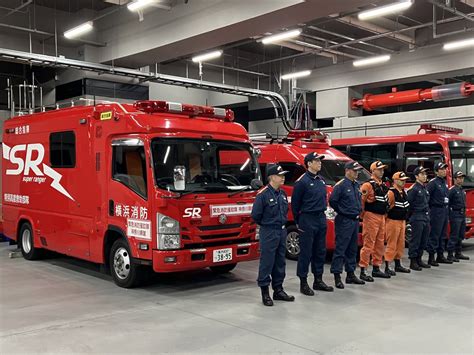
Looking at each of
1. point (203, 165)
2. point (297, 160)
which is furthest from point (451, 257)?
point (203, 165)

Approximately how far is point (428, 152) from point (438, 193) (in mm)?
2355

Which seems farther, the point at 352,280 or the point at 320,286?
the point at 352,280

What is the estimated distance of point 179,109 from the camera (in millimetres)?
7297

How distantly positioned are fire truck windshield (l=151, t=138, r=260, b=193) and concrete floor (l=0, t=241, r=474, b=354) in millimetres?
1521

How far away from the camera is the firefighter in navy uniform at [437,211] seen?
9.08m

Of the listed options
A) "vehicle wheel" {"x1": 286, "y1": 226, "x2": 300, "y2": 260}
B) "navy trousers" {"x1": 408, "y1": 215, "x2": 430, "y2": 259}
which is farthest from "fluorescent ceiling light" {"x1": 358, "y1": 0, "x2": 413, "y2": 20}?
"vehicle wheel" {"x1": 286, "y1": 226, "x2": 300, "y2": 260}

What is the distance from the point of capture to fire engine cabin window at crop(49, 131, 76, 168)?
807 cm

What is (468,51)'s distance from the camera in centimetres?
1545

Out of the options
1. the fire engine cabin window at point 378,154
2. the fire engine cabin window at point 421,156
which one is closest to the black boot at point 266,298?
the fire engine cabin window at point 421,156

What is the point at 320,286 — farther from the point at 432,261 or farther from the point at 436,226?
the point at 436,226

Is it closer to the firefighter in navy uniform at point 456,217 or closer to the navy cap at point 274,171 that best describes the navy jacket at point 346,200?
the navy cap at point 274,171

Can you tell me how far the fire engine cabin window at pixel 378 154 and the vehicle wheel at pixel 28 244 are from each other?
8.06m

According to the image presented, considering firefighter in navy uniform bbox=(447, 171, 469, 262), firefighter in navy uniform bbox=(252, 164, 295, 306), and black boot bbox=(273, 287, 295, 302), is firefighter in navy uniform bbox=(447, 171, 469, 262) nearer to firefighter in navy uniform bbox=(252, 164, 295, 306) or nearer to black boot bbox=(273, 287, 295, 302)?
black boot bbox=(273, 287, 295, 302)

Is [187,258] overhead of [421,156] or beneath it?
beneath
